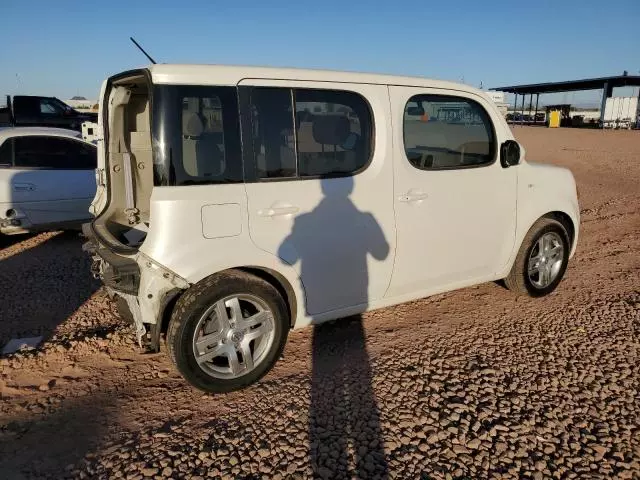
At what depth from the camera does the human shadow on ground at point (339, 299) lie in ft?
9.43

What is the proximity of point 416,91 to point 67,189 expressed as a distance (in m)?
5.28

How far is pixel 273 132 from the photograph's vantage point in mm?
3246

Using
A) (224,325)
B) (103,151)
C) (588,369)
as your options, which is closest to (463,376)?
(588,369)

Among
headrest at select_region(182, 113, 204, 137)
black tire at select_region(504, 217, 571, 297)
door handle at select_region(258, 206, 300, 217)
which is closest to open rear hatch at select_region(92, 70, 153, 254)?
headrest at select_region(182, 113, 204, 137)

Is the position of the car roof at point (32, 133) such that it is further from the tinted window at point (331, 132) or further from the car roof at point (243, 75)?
the tinted window at point (331, 132)

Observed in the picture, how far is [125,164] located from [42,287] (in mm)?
2355

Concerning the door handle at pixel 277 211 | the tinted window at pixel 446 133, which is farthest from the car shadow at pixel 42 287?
the tinted window at pixel 446 133

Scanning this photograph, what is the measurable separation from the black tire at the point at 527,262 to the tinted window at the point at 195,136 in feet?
9.49

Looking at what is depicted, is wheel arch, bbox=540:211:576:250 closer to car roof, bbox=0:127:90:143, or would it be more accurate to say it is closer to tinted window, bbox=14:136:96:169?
tinted window, bbox=14:136:96:169

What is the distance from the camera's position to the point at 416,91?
12.6ft

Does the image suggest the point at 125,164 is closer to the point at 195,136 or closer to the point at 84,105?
the point at 195,136

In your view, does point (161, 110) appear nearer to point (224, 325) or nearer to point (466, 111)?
point (224, 325)

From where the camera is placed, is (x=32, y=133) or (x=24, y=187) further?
(x=32, y=133)

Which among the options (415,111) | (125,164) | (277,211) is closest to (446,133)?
(415,111)
